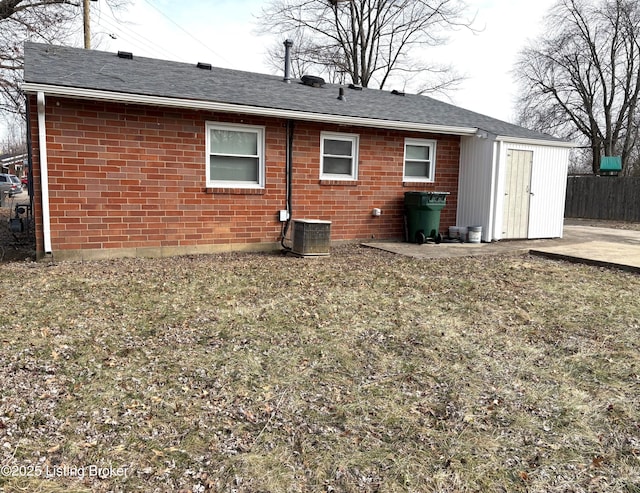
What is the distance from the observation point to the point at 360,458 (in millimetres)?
2510

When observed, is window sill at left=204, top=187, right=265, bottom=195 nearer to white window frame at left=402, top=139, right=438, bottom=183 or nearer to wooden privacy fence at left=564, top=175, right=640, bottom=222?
white window frame at left=402, top=139, right=438, bottom=183

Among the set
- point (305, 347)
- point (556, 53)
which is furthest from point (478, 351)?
point (556, 53)

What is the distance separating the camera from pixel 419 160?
10.7 m

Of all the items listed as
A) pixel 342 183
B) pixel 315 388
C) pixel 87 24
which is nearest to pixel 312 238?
pixel 342 183

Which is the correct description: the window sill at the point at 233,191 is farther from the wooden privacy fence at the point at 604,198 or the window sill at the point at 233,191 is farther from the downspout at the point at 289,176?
the wooden privacy fence at the point at 604,198

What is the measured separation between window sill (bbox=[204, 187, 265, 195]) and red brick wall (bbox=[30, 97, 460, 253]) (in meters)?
0.02

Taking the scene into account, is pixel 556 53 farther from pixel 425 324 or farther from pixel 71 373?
pixel 71 373

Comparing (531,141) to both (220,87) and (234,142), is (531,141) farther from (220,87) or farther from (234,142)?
(220,87)

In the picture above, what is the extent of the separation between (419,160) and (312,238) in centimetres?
370

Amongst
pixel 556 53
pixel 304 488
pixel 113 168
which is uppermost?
pixel 556 53

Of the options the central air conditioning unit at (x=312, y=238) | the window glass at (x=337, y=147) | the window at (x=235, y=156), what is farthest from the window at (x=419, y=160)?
the window at (x=235, y=156)

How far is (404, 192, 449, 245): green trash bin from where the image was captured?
9930 mm

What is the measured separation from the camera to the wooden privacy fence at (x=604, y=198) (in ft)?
59.7

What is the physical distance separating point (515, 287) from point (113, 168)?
6.50 metres
